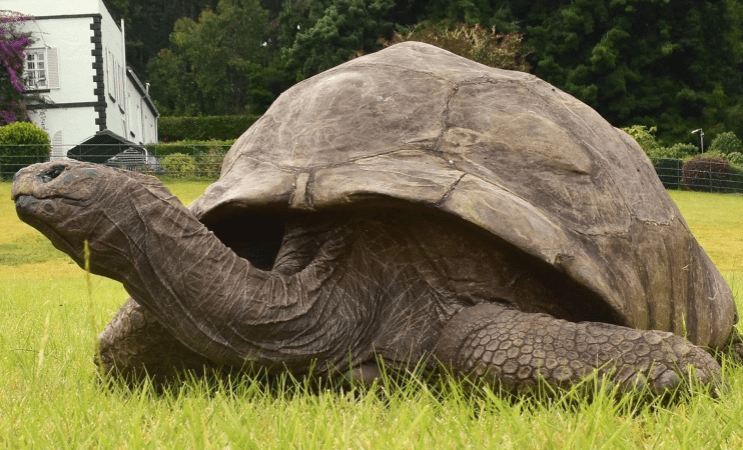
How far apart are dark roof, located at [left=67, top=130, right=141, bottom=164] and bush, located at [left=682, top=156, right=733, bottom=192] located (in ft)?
47.0

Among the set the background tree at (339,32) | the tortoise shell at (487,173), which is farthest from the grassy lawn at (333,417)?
the background tree at (339,32)

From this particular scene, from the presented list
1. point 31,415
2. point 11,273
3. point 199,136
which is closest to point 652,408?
point 31,415

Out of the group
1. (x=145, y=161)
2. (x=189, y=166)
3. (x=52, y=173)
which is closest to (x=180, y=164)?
(x=189, y=166)

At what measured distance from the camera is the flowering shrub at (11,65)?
998 inches

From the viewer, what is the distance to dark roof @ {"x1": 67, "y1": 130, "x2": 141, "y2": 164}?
21.3m

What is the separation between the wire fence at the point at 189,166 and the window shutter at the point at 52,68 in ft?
13.6

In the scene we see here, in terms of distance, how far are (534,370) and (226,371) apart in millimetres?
855

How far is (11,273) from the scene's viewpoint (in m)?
10.5

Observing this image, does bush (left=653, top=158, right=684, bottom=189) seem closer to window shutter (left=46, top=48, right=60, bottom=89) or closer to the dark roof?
the dark roof

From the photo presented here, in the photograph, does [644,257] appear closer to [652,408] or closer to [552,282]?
[552,282]

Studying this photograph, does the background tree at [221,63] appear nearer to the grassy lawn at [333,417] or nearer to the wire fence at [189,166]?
the wire fence at [189,166]

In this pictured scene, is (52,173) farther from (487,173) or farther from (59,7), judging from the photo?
(59,7)

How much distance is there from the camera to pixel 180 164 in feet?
69.5

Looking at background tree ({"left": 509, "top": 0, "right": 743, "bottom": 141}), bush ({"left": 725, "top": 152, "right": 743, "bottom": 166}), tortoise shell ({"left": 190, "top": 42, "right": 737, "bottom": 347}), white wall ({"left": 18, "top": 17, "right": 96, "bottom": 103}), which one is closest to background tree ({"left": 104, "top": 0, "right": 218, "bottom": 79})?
white wall ({"left": 18, "top": 17, "right": 96, "bottom": 103})
